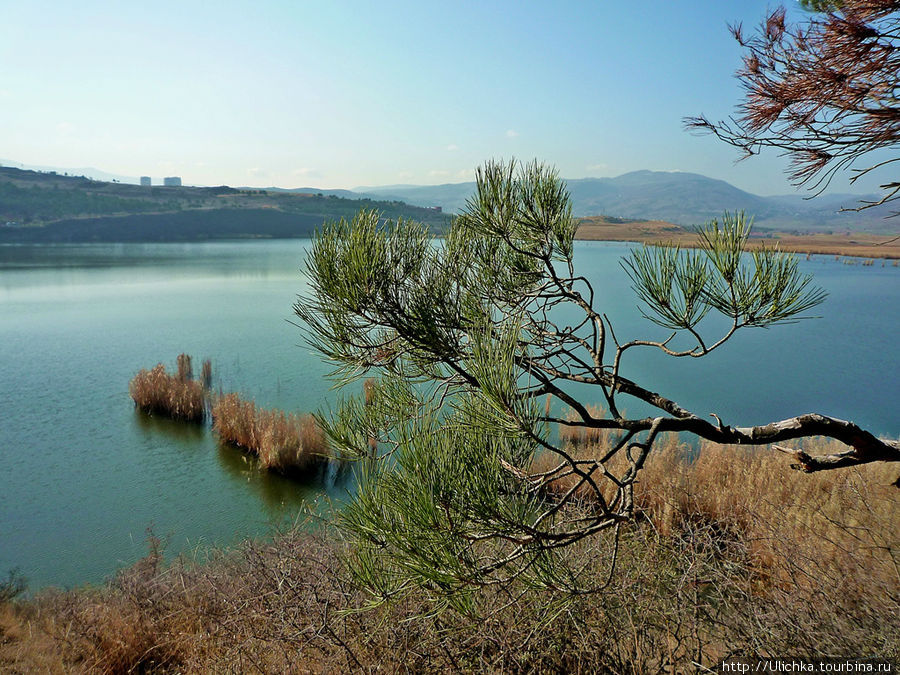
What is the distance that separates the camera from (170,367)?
9102 millimetres

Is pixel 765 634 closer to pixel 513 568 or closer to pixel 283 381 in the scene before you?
pixel 513 568

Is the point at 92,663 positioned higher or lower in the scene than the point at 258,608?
lower

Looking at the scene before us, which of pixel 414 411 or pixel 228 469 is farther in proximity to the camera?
pixel 228 469

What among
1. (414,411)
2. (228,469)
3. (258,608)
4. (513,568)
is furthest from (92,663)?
(228,469)

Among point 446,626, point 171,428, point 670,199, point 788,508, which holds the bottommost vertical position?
point 171,428

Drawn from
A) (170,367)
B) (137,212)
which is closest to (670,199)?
(137,212)

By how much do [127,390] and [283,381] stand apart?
2.33 metres

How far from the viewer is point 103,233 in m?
34.7

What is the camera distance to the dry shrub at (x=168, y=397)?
7.27 m

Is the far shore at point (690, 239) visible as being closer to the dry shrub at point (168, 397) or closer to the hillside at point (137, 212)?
the dry shrub at point (168, 397)

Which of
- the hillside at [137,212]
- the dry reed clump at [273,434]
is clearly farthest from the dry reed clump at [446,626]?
the hillside at [137,212]

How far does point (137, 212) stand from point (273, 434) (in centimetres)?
4062

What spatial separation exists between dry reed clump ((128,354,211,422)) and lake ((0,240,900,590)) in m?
0.22

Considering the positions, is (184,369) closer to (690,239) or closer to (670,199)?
(690,239)
